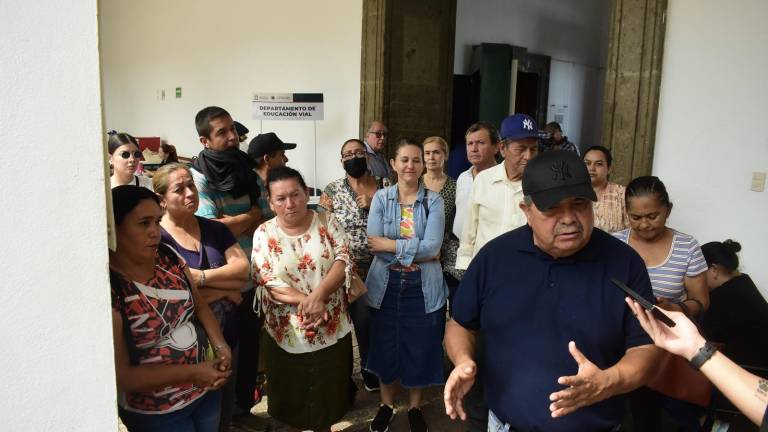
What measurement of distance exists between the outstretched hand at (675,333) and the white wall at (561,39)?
6559 millimetres

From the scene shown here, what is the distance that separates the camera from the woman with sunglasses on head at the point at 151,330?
1.69 m

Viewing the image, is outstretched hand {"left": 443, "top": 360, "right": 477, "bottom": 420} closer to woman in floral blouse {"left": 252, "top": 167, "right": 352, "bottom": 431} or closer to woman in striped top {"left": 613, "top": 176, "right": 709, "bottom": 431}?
woman in floral blouse {"left": 252, "top": 167, "right": 352, "bottom": 431}

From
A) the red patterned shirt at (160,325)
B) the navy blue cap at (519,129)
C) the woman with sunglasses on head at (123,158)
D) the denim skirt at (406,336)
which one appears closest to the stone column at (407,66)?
the woman with sunglasses on head at (123,158)

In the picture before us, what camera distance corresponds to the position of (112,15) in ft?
35.7

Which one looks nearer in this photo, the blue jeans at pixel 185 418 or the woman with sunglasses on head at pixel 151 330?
the woman with sunglasses on head at pixel 151 330

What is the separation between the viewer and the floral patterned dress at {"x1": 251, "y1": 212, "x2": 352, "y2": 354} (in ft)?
8.16

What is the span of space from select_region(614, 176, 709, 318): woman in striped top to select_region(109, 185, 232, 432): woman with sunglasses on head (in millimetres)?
1918

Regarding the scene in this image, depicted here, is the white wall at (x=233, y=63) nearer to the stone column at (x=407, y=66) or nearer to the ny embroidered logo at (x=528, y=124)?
the stone column at (x=407, y=66)

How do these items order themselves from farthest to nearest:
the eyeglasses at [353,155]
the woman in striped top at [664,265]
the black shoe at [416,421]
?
the eyeglasses at [353,155] → the black shoe at [416,421] → the woman in striped top at [664,265]

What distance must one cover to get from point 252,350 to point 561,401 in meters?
1.98

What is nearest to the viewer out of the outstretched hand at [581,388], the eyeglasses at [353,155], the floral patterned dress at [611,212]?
the outstretched hand at [581,388]

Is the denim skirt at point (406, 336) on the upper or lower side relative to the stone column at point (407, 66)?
lower

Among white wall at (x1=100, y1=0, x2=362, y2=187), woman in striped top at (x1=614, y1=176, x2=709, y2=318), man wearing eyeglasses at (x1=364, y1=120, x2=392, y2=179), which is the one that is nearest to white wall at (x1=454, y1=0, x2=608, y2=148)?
white wall at (x1=100, y1=0, x2=362, y2=187)

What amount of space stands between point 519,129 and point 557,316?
1.48m
